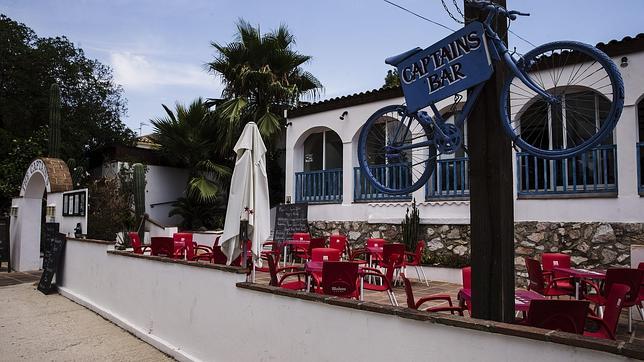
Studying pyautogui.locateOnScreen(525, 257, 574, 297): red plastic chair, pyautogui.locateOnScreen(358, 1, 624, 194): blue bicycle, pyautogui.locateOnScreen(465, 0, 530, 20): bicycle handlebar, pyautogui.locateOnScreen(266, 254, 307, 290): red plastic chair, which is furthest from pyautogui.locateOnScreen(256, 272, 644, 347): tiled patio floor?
pyautogui.locateOnScreen(465, 0, 530, 20): bicycle handlebar

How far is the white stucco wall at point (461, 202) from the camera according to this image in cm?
757

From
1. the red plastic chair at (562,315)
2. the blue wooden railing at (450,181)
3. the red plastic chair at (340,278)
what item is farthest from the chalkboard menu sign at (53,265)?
the red plastic chair at (562,315)

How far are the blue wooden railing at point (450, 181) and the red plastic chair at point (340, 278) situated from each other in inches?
200

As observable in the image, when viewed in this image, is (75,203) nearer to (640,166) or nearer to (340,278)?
(340,278)

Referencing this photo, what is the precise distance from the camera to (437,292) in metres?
7.51

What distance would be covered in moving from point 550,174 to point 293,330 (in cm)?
630

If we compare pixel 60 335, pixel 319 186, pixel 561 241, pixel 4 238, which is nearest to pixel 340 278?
pixel 561 241

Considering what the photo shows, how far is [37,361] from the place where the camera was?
251 inches

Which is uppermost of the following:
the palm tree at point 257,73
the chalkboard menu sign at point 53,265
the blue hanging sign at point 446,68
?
the palm tree at point 257,73

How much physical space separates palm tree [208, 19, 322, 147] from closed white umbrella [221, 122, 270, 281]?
7.93 metres

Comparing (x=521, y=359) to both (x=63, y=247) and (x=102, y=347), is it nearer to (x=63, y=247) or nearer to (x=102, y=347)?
(x=102, y=347)

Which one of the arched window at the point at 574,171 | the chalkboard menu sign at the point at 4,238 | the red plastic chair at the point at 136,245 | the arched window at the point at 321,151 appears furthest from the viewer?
the chalkboard menu sign at the point at 4,238

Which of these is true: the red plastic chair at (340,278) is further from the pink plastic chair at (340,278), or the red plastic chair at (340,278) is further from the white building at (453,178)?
the white building at (453,178)

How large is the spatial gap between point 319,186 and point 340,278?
7442mm
